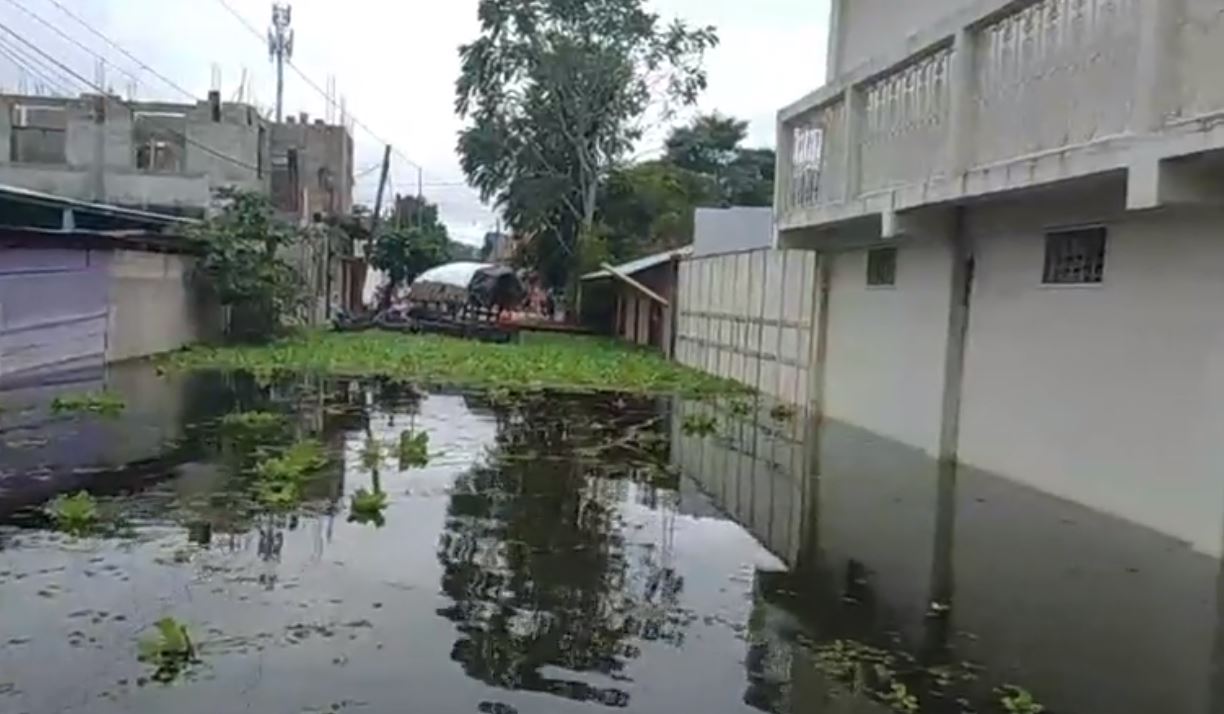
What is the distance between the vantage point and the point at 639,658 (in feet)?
17.4

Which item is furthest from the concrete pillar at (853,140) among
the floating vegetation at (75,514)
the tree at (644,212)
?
the tree at (644,212)

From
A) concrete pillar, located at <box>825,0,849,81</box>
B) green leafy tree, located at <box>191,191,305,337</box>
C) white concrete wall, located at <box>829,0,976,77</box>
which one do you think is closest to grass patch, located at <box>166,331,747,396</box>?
green leafy tree, located at <box>191,191,305,337</box>

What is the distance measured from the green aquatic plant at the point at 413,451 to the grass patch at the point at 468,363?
7.50m

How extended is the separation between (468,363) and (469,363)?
3 centimetres

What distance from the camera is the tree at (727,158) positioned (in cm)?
4625

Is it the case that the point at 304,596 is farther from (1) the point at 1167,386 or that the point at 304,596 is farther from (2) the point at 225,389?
(2) the point at 225,389

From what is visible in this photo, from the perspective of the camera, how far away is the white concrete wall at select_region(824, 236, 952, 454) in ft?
39.8

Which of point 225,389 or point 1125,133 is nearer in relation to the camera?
point 1125,133

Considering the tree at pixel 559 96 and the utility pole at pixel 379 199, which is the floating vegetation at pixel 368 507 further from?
the utility pole at pixel 379 199

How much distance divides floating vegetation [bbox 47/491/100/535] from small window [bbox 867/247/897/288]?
895 cm

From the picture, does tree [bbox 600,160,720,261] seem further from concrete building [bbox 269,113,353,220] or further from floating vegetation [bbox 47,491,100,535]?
floating vegetation [bbox 47,491,100,535]

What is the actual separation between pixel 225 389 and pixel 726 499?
9666 millimetres

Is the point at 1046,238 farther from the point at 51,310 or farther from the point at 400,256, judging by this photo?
the point at 400,256

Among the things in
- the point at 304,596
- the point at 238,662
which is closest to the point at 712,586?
the point at 304,596
